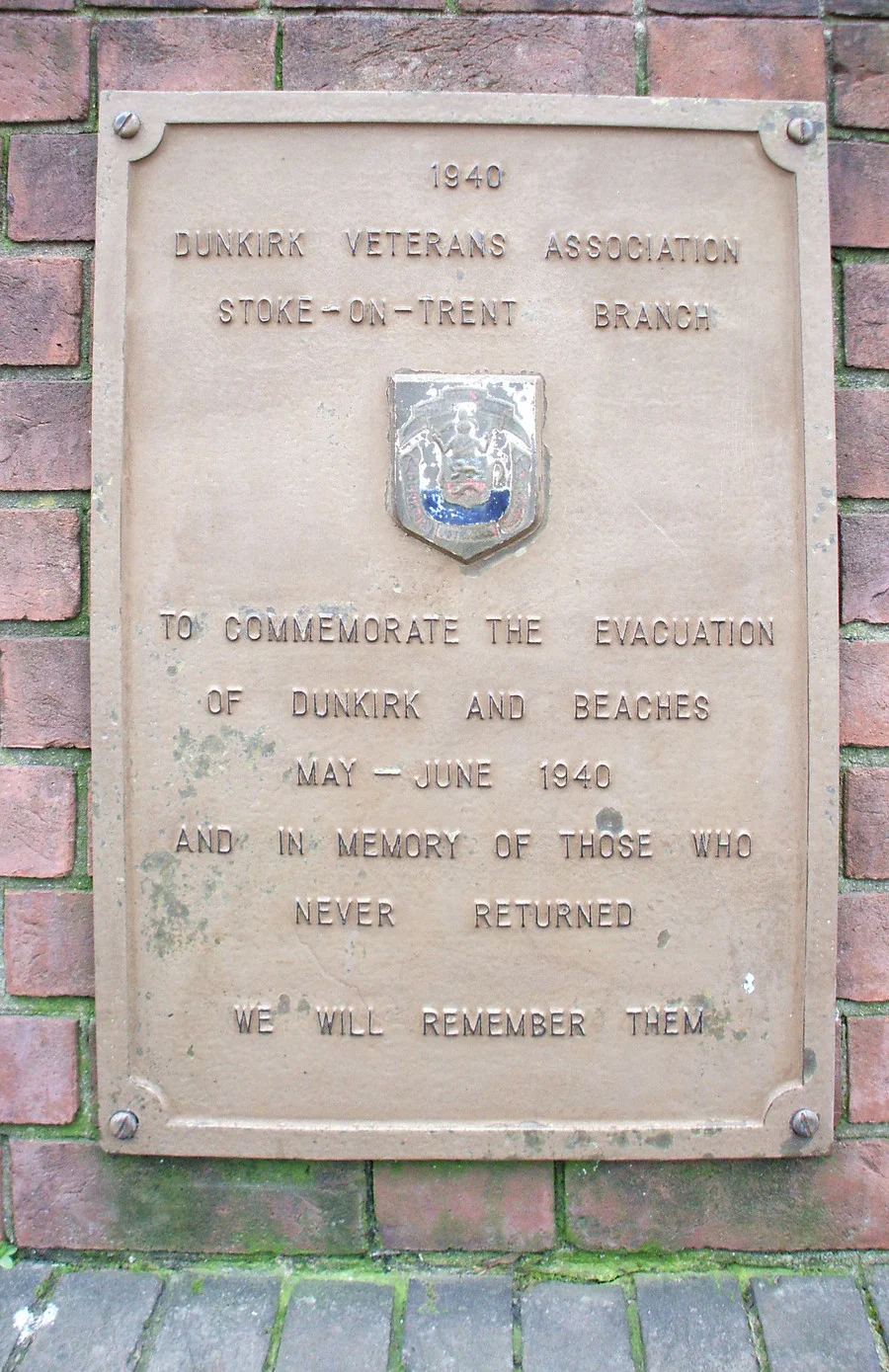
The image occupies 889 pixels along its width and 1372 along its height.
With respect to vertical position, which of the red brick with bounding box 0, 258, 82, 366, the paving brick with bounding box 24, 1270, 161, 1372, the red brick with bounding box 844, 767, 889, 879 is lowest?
the paving brick with bounding box 24, 1270, 161, 1372

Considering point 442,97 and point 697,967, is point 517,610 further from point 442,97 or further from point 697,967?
point 442,97

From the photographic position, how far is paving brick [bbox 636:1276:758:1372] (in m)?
1.03

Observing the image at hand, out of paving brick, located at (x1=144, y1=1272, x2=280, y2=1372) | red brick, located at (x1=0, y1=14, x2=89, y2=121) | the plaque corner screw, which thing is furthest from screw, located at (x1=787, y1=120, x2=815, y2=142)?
paving brick, located at (x1=144, y1=1272, x2=280, y2=1372)

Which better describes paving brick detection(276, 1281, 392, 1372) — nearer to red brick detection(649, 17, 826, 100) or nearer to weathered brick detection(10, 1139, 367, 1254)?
weathered brick detection(10, 1139, 367, 1254)

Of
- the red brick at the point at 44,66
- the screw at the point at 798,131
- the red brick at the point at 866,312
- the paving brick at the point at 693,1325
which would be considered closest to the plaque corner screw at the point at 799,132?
the screw at the point at 798,131

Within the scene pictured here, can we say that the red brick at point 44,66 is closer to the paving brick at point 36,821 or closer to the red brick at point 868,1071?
the paving brick at point 36,821

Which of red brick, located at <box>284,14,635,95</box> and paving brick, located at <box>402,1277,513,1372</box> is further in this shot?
red brick, located at <box>284,14,635,95</box>

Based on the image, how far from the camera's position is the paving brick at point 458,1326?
40.8 inches

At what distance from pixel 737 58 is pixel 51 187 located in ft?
3.02

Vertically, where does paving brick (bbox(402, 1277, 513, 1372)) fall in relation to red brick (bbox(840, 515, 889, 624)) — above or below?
below

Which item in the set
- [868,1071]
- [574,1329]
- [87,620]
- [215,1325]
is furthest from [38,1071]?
[868,1071]

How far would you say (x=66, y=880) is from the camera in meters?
1.21

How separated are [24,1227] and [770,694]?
119cm

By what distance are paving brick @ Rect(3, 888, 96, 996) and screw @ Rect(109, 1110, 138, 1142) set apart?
16 centimetres
